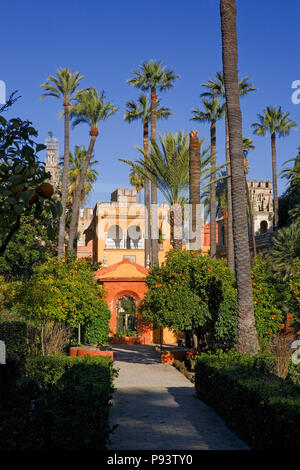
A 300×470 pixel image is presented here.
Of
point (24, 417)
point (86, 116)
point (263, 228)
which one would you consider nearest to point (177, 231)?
point (86, 116)

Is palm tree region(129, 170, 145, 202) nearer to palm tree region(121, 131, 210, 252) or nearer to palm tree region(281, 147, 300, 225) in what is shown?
palm tree region(281, 147, 300, 225)

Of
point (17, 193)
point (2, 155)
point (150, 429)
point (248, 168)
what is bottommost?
point (150, 429)

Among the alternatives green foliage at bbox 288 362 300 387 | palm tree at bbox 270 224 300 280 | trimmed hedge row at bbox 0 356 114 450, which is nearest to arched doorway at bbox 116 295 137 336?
palm tree at bbox 270 224 300 280

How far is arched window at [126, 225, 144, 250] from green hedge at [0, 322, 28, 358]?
3036 centimetres

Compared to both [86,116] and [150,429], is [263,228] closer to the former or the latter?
[86,116]

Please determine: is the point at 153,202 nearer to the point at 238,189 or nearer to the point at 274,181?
the point at 274,181

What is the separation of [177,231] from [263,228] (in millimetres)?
43081

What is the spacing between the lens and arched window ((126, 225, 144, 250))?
48.8 m

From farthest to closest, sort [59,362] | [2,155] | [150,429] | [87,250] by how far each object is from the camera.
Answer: [87,250]
[59,362]
[150,429]
[2,155]

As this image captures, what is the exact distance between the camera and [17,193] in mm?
4125

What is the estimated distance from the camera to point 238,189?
607 inches

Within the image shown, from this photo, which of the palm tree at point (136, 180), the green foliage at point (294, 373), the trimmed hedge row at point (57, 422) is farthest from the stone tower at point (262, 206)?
the trimmed hedge row at point (57, 422)

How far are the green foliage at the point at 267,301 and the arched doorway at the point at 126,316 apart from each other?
1508 centimetres

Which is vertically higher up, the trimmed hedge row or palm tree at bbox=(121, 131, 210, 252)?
palm tree at bbox=(121, 131, 210, 252)
